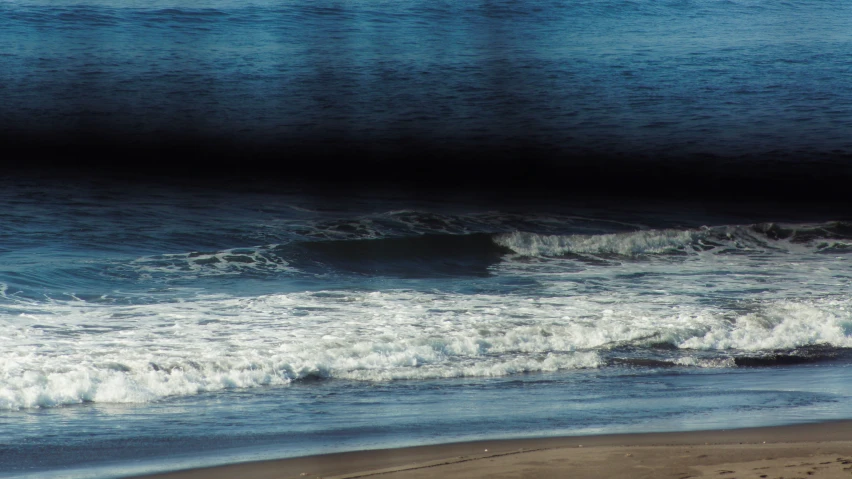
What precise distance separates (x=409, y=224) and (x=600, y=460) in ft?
41.8

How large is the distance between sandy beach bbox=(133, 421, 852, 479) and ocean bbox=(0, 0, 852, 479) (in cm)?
26

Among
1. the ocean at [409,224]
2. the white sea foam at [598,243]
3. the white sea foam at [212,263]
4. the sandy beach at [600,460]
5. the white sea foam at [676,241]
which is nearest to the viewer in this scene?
the sandy beach at [600,460]

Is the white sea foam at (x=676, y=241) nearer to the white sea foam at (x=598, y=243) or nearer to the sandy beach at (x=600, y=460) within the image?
the white sea foam at (x=598, y=243)

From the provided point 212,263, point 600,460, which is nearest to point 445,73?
point 212,263

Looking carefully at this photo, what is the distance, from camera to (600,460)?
188 inches

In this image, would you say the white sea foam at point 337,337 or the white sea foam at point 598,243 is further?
→ the white sea foam at point 598,243

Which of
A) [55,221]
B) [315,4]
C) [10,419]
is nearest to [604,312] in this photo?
[10,419]

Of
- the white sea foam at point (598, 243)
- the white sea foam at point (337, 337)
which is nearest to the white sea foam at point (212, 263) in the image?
the white sea foam at point (337, 337)

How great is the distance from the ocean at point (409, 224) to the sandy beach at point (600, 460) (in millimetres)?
265

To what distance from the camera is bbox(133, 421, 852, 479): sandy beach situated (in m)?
4.54

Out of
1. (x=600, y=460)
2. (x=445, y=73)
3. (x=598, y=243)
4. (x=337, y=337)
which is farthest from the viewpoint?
(x=445, y=73)

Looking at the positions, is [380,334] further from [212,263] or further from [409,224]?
[409,224]

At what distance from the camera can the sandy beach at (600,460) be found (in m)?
4.54

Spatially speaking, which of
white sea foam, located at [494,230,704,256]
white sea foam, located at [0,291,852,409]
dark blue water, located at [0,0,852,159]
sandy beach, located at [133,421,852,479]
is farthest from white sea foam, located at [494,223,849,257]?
dark blue water, located at [0,0,852,159]
